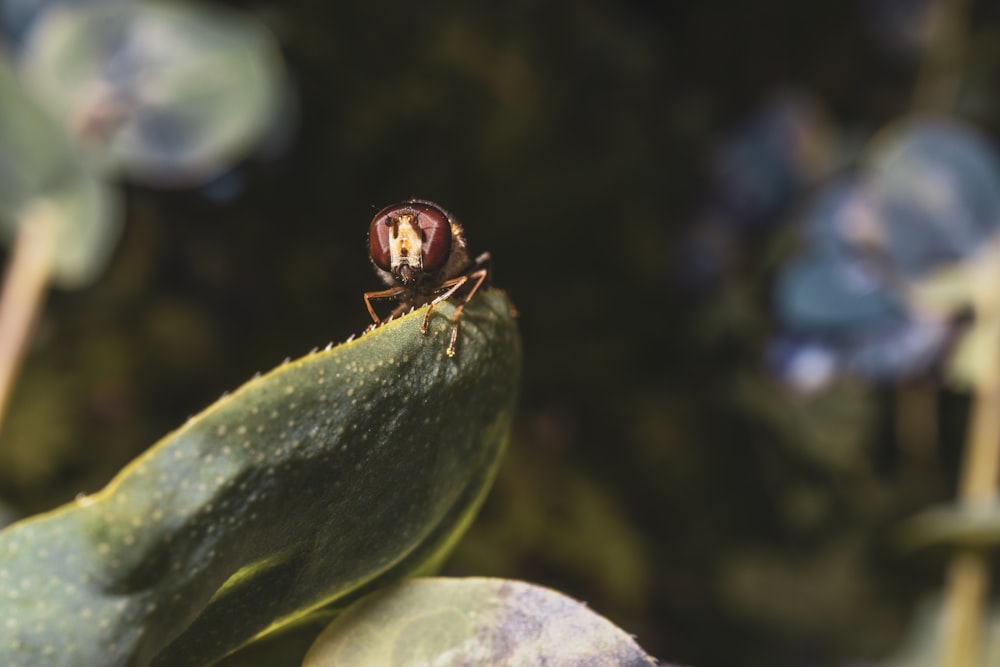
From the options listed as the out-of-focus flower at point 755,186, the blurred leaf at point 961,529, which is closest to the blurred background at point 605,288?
the out-of-focus flower at point 755,186

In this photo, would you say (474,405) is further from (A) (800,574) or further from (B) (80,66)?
(A) (800,574)

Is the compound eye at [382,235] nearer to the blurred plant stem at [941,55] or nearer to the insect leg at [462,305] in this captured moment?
the insect leg at [462,305]

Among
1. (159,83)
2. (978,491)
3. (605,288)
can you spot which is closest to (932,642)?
(978,491)

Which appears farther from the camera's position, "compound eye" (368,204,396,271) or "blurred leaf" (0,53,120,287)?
"blurred leaf" (0,53,120,287)

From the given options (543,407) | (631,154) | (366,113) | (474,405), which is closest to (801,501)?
(543,407)

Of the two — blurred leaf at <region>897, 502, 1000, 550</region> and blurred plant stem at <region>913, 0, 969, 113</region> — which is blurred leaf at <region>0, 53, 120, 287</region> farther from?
blurred plant stem at <region>913, 0, 969, 113</region>

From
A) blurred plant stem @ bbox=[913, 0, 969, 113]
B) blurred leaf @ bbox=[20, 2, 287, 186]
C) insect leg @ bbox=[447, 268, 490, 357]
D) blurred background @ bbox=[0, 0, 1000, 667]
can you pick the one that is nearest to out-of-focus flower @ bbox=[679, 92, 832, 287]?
blurred background @ bbox=[0, 0, 1000, 667]

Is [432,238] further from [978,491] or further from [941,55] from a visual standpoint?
[941,55]
